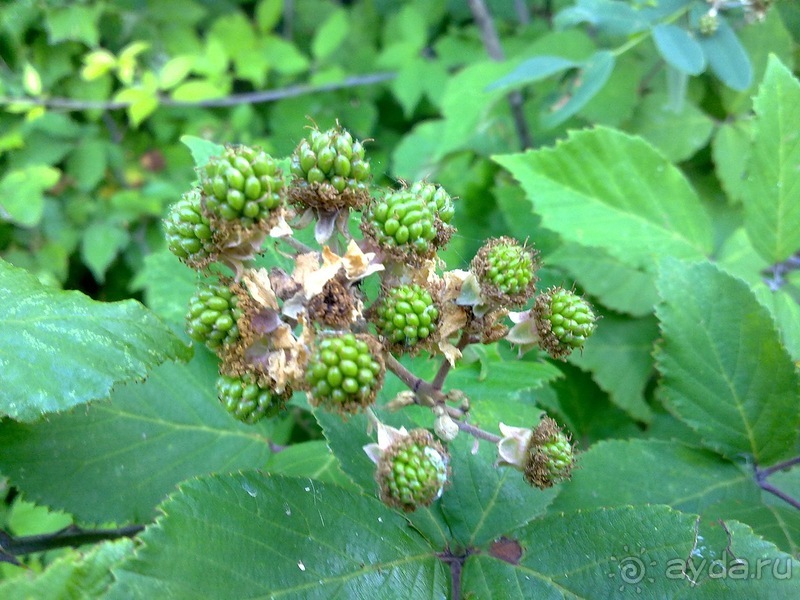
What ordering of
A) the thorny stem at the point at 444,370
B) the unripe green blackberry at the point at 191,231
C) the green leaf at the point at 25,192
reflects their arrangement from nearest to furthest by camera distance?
the unripe green blackberry at the point at 191,231
the thorny stem at the point at 444,370
the green leaf at the point at 25,192

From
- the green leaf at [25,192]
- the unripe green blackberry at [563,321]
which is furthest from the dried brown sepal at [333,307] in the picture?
the green leaf at [25,192]

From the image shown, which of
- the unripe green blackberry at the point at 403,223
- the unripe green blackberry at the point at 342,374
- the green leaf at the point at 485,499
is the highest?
the unripe green blackberry at the point at 403,223

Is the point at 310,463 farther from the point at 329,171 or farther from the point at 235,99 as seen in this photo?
the point at 235,99

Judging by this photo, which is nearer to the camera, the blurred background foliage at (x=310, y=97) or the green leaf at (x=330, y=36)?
the blurred background foliage at (x=310, y=97)

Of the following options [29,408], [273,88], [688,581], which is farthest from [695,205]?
[273,88]

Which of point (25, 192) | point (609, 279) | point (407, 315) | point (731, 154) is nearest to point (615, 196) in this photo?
point (609, 279)

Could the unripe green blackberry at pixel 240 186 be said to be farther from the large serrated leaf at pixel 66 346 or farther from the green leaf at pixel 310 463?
the green leaf at pixel 310 463

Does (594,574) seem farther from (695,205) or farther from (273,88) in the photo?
(273,88)
